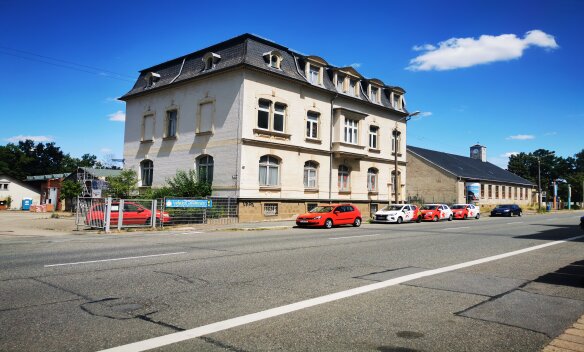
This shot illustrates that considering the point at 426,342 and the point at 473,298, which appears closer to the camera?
the point at 426,342

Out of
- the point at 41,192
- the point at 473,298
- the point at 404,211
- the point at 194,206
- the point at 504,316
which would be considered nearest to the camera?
the point at 504,316

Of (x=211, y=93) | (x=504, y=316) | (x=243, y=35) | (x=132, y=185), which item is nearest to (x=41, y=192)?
(x=132, y=185)

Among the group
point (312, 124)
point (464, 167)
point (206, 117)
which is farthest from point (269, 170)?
point (464, 167)

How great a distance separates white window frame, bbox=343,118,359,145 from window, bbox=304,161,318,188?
390cm

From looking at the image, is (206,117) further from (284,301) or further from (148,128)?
(284,301)

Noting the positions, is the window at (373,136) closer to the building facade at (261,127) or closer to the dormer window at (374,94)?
the building facade at (261,127)

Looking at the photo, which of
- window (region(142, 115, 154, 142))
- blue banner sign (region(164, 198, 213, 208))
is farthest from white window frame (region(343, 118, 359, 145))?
window (region(142, 115, 154, 142))

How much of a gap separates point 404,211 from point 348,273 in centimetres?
2232

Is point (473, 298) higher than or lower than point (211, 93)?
lower

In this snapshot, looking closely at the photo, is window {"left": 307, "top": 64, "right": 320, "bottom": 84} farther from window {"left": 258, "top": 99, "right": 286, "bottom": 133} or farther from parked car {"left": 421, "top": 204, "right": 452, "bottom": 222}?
parked car {"left": 421, "top": 204, "right": 452, "bottom": 222}

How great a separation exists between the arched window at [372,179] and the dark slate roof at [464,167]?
18.1m

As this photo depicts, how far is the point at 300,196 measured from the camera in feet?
100

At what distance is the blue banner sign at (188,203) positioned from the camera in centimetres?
2204

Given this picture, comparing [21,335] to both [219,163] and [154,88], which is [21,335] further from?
[154,88]
